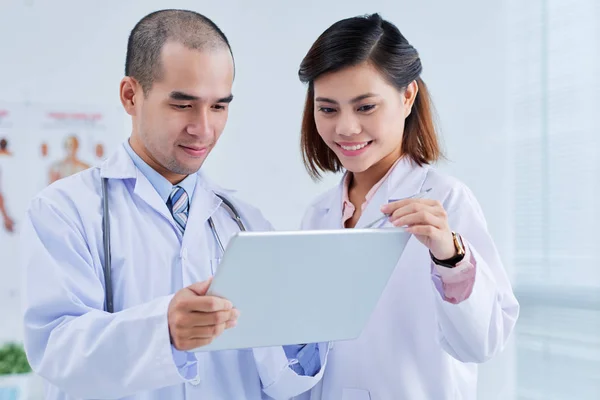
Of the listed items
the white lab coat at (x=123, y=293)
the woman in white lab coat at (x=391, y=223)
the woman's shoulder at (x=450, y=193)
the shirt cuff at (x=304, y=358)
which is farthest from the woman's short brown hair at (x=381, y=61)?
the shirt cuff at (x=304, y=358)

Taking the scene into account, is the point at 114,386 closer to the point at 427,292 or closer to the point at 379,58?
the point at 427,292

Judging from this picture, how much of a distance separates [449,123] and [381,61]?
6.24 ft

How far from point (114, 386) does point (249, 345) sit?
0.25 metres

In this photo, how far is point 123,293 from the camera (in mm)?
1422

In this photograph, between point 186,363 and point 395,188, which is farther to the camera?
point 395,188

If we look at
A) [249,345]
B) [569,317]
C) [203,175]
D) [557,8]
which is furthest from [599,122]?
[249,345]

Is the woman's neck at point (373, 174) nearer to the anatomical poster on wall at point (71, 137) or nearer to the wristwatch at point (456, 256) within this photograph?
the wristwatch at point (456, 256)

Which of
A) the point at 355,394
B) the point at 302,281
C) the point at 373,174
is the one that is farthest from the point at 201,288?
the point at 373,174

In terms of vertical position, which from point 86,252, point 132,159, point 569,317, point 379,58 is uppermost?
point 379,58

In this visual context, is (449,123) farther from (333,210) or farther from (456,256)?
(456,256)

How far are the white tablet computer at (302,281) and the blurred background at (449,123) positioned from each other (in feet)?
6.01

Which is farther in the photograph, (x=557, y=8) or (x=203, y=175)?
(x=557, y=8)

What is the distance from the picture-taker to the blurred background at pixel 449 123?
2.84m

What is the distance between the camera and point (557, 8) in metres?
3.23
